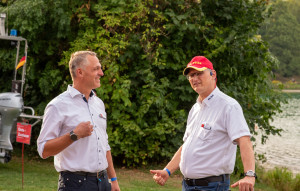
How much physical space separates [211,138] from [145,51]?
645 centimetres

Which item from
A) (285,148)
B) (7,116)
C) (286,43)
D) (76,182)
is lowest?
→ (285,148)

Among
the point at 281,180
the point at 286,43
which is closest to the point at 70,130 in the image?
the point at 281,180

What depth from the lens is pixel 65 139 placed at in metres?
3.44

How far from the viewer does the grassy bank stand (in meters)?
8.11

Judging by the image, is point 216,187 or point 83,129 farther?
point 216,187

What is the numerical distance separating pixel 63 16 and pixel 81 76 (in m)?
6.37

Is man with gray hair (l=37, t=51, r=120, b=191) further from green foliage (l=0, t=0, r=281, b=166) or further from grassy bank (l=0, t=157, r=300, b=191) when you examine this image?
green foliage (l=0, t=0, r=281, b=166)

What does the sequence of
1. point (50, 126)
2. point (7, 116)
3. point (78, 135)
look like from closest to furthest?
point (78, 135), point (50, 126), point (7, 116)

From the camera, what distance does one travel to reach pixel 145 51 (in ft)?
32.8

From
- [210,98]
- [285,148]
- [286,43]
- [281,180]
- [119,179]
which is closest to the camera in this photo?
[210,98]

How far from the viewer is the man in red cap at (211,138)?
3561mm

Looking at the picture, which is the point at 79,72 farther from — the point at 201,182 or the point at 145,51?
the point at 145,51

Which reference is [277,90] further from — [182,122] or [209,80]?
[209,80]

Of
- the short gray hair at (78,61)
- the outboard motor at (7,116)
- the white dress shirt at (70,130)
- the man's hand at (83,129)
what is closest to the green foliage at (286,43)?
the outboard motor at (7,116)
